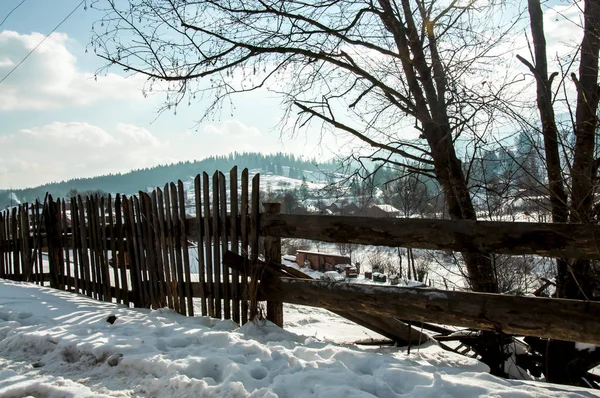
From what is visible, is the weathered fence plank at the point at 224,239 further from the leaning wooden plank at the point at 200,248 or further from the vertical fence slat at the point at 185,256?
the vertical fence slat at the point at 185,256

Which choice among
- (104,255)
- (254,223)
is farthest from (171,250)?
(104,255)

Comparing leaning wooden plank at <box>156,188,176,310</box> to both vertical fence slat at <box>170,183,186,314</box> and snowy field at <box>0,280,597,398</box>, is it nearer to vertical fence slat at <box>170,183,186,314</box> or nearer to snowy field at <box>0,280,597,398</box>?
vertical fence slat at <box>170,183,186,314</box>

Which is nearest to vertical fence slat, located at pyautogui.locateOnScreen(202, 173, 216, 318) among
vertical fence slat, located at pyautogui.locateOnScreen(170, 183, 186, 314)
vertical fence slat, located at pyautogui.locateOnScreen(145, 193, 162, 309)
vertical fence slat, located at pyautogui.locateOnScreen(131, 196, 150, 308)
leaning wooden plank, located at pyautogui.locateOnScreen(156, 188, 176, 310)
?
vertical fence slat, located at pyautogui.locateOnScreen(170, 183, 186, 314)

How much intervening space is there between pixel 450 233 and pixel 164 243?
341 centimetres

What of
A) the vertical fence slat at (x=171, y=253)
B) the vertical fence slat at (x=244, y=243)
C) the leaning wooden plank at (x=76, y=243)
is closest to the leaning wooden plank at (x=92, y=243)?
the leaning wooden plank at (x=76, y=243)

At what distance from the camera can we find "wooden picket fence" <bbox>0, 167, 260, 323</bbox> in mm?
4312

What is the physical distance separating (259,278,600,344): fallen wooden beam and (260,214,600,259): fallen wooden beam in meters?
0.38

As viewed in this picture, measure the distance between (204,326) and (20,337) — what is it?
65.1 inches

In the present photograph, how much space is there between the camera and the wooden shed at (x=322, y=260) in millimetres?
40031

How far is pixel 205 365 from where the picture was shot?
113 inches

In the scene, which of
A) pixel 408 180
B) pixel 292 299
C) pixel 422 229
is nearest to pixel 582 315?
pixel 422 229

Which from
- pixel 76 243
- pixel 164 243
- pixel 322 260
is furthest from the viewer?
pixel 322 260

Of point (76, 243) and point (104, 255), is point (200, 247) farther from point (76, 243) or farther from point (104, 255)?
point (76, 243)

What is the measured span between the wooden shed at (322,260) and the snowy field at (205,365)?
3530 centimetres
